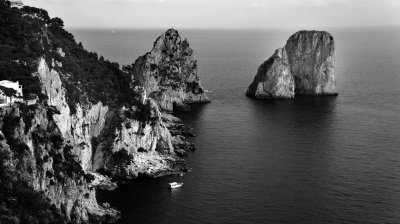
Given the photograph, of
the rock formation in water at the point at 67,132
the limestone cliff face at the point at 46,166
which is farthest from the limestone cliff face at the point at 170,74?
the limestone cliff face at the point at 46,166

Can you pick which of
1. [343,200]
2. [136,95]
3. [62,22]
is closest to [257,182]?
[343,200]

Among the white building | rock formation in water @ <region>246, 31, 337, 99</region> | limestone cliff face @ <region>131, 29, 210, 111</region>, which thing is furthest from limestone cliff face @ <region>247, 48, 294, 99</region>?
the white building

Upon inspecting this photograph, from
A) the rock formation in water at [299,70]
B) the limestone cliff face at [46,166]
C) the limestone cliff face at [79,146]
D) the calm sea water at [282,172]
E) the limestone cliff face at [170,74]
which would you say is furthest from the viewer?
the rock formation in water at [299,70]

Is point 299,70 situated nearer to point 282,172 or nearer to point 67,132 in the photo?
point 282,172

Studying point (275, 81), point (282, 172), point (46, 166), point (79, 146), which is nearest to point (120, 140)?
point (79, 146)

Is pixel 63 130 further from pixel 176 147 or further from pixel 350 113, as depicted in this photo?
pixel 350 113

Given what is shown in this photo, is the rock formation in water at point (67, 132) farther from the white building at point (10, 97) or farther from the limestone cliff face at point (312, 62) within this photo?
the limestone cliff face at point (312, 62)
